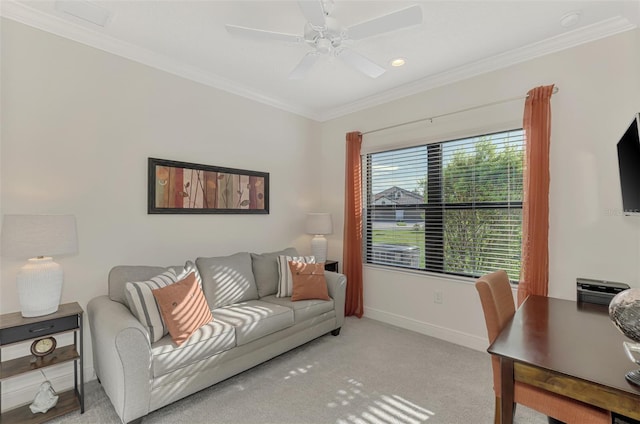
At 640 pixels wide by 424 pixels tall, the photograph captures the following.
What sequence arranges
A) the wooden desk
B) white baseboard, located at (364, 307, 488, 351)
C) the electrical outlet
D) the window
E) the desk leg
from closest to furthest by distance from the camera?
the wooden desk < the desk leg < the window < white baseboard, located at (364, 307, 488, 351) < the electrical outlet

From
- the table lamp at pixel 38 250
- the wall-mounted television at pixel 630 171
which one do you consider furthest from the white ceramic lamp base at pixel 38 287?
the wall-mounted television at pixel 630 171

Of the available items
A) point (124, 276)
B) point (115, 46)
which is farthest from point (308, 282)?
point (115, 46)

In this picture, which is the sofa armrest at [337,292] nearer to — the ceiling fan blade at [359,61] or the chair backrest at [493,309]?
the chair backrest at [493,309]

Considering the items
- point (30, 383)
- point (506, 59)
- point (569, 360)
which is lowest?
point (30, 383)

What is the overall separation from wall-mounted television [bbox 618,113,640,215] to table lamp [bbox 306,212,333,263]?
2.75 metres

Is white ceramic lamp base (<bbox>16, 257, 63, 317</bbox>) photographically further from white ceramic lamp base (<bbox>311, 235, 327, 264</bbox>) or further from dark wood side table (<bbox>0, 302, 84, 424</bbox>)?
white ceramic lamp base (<bbox>311, 235, 327, 264</bbox>)

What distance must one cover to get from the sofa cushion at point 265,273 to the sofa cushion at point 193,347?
806mm

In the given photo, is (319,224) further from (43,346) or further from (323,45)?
(43,346)

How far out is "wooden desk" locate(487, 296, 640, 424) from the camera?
1028 mm

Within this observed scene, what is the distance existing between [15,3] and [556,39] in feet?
13.6

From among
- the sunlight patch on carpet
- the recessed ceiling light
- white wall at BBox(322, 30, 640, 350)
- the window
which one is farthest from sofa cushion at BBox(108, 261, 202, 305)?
the recessed ceiling light

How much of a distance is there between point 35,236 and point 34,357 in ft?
2.80

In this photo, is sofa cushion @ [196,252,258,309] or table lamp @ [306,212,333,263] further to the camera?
table lamp @ [306,212,333,263]

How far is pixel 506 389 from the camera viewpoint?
126 centimetres
